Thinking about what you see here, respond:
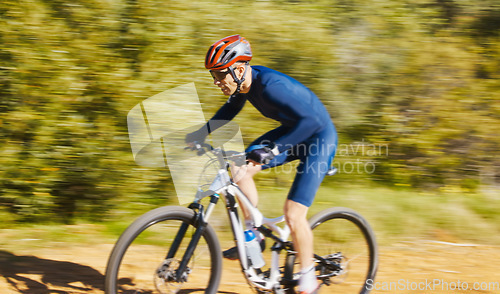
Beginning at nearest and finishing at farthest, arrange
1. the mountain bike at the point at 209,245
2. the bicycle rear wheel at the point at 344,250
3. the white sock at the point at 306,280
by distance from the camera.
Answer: the mountain bike at the point at 209,245
the white sock at the point at 306,280
the bicycle rear wheel at the point at 344,250

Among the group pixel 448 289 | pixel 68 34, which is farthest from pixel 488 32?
pixel 68 34

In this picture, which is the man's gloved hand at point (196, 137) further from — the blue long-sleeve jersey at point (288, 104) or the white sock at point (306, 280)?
the white sock at point (306, 280)

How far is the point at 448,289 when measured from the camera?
14.3ft

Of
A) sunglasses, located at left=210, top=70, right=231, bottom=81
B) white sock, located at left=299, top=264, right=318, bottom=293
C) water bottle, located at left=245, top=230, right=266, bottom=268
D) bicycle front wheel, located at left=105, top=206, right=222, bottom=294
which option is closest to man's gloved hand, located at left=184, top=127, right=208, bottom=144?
sunglasses, located at left=210, top=70, right=231, bottom=81

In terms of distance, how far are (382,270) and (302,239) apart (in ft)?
5.24

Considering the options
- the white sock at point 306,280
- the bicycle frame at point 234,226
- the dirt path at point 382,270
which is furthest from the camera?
the dirt path at point 382,270

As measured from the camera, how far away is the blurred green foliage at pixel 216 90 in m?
5.23

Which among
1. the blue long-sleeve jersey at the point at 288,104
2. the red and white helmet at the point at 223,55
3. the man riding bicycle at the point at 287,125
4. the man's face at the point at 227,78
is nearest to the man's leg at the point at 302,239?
the man riding bicycle at the point at 287,125

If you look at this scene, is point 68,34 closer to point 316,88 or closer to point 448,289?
point 316,88

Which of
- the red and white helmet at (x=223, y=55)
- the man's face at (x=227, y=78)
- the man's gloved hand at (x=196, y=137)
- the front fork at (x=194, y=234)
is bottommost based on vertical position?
the front fork at (x=194, y=234)

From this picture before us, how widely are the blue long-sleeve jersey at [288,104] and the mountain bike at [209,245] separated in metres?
0.39

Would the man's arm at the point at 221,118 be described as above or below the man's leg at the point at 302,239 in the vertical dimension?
above

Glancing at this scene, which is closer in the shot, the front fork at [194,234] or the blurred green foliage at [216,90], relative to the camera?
the front fork at [194,234]

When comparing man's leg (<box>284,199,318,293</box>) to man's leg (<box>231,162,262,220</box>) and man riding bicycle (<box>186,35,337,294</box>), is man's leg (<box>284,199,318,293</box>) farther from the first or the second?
man's leg (<box>231,162,262,220</box>)
